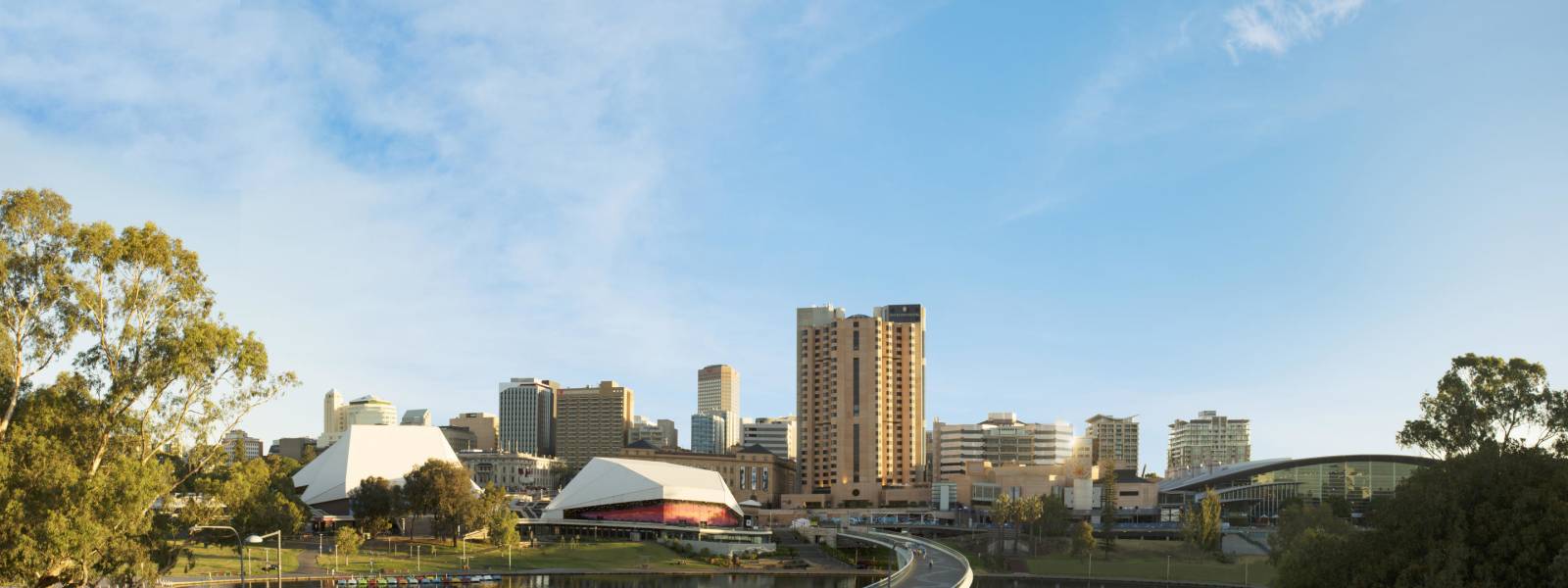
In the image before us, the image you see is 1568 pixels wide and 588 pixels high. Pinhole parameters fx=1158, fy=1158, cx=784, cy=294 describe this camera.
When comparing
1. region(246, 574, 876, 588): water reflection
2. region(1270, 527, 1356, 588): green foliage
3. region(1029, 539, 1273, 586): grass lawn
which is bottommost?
region(1029, 539, 1273, 586): grass lawn

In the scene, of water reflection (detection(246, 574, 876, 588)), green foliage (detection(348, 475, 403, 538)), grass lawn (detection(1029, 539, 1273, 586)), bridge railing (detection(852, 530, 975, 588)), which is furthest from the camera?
green foliage (detection(348, 475, 403, 538))

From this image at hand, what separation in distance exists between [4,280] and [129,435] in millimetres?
7119

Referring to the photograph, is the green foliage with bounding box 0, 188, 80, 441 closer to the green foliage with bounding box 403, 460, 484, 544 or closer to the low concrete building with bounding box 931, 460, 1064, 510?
the green foliage with bounding box 403, 460, 484, 544

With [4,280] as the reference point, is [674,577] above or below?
below

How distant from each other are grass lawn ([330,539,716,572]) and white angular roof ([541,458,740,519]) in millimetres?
18154

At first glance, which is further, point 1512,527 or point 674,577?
point 674,577

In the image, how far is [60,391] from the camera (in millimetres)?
42781

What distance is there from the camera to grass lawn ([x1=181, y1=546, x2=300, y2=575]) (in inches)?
3388

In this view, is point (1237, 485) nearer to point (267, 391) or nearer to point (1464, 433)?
point (1464, 433)

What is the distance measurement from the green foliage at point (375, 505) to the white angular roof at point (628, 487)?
25532 mm

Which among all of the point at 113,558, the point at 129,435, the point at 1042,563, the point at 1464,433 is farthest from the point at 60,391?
the point at 1042,563

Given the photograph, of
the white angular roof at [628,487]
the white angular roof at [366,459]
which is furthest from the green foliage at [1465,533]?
the white angular roof at [366,459]

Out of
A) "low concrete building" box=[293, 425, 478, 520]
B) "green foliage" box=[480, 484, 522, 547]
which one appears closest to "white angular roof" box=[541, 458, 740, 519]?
"low concrete building" box=[293, 425, 478, 520]

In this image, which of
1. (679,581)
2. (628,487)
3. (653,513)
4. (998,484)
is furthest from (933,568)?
(998,484)
